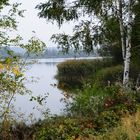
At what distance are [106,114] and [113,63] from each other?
76.0ft

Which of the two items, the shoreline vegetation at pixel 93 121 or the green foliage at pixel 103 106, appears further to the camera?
the green foliage at pixel 103 106

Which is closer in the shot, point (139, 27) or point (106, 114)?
point (106, 114)

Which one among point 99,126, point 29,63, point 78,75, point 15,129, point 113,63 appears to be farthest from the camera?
point 78,75

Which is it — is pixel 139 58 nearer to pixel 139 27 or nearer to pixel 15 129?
pixel 139 27

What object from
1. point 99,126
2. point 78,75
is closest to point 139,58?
point 99,126

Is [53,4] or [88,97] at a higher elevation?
[53,4]

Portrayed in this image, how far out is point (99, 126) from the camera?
10.7 m

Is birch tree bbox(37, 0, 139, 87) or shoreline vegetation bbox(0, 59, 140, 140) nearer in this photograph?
shoreline vegetation bbox(0, 59, 140, 140)

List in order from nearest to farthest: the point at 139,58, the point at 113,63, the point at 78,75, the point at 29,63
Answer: the point at 29,63 → the point at 139,58 → the point at 113,63 → the point at 78,75

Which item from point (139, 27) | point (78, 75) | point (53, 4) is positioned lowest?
point (78, 75)

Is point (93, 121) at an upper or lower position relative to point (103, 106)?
lower

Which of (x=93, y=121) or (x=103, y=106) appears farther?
(x=103, y=106)

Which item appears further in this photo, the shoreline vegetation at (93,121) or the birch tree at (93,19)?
the birch tree at (93,19)

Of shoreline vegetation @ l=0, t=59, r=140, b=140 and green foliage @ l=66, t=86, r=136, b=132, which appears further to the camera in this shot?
green foliage @ l=66, t=86, r=136, b=132
